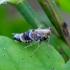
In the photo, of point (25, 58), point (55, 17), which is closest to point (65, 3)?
point (55, 17)

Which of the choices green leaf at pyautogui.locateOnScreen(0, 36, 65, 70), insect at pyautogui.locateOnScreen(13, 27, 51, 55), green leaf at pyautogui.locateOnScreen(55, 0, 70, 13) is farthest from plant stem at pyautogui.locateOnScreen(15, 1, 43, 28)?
green leaf at pyautogui.locateOnScreen(55, 0, 70, 13)

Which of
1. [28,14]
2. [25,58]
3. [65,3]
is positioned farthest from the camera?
[65,3]

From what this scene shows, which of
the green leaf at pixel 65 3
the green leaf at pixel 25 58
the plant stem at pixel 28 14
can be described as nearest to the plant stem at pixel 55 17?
the plant stem at pixel 28 14

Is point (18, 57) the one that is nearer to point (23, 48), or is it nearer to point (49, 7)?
point (23, 48)

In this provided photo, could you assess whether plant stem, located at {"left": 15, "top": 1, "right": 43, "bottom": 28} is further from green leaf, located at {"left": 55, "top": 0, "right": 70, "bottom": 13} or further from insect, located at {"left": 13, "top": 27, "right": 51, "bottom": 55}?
green leaf, located at {"left": 55, "top": 0, "right": 70, "bottom": 13}

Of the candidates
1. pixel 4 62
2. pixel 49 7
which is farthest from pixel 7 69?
pixel 49 7

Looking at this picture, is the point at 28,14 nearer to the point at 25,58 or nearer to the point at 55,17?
the point at 55,17

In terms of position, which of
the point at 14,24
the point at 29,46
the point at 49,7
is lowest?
the point at 14,24
